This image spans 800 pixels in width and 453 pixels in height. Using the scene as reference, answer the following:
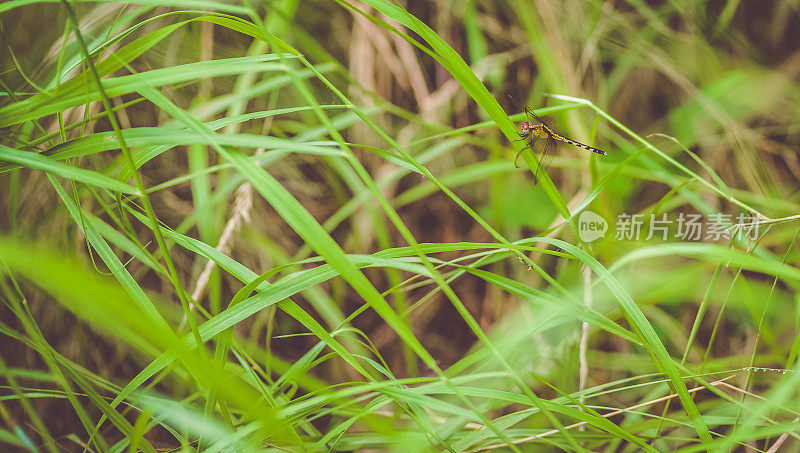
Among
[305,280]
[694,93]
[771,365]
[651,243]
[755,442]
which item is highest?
[694,93]

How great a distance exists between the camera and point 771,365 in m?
0.73

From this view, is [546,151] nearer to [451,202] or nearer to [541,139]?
[541,139]

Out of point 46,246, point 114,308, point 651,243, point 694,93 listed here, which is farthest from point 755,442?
point 46,246

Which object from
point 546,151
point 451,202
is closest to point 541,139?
point 546,151

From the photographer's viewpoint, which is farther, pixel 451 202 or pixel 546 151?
pixel 451 202

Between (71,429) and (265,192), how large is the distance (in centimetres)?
69

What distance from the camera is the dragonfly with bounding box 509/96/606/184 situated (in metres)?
0.63

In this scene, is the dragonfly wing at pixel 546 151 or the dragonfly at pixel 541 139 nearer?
the dragonfly at pixel 541 139

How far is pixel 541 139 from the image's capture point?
801 millimetres

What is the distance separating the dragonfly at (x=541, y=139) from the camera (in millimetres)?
632

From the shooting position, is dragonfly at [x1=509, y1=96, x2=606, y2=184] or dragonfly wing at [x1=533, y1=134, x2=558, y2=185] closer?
dragonfly at [x1=509, y1=96, x2=606, y2=184]

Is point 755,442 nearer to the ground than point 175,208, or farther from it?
nearer to the ground

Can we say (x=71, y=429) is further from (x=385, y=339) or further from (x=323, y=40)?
(x=323, y=40)

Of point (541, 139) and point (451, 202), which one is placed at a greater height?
point (541, 139)
